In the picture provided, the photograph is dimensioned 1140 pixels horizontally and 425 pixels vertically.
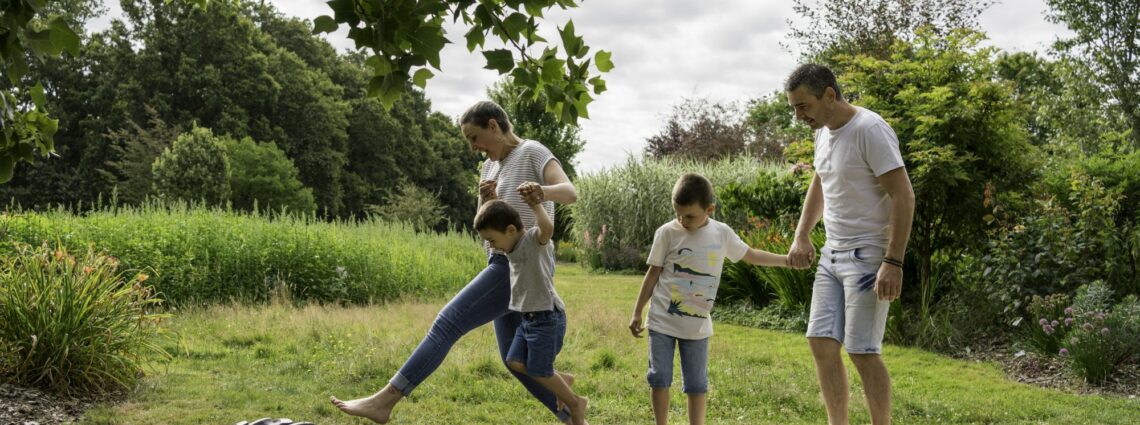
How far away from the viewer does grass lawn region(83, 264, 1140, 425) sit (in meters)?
5.08

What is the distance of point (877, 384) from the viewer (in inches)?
149

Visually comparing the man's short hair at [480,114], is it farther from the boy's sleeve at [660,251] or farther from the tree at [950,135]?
the tree at [950,135]

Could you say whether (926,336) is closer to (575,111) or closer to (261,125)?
(575,111)

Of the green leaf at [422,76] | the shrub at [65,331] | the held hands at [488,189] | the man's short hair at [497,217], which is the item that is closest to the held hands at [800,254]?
the man's short hair at [497,217]

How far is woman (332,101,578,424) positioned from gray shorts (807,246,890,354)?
1.17m

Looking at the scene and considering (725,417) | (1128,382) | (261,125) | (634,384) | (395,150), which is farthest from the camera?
(395,150)

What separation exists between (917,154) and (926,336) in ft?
5.10

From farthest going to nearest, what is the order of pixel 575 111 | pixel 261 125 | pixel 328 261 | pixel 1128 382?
pixel 261 125 < pixel 328 261 < pixel 1128 382 < pixel 575 111

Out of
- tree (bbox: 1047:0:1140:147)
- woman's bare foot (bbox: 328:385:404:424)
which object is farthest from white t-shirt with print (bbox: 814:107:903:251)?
tree (bbox: 1047:0:1140:147)

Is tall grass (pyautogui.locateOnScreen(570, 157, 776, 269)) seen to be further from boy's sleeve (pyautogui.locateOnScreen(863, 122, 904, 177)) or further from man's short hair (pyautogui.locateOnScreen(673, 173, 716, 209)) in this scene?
boy's sleeve (pyautogui.locateOnScreen(863, 122, 904, 177))

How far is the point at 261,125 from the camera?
3462 centimetres

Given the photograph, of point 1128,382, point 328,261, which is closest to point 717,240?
point 1128,382

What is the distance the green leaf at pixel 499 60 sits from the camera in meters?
2.88

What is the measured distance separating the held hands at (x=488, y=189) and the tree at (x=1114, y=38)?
869 inches
